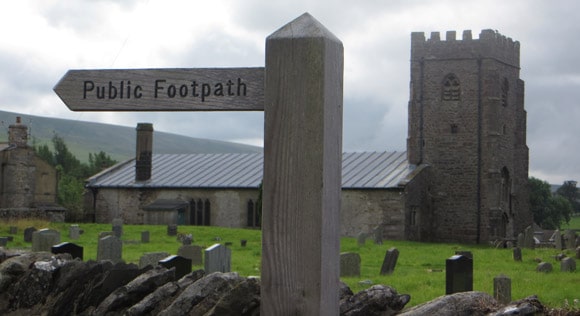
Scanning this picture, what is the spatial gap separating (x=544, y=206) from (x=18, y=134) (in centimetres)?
4459

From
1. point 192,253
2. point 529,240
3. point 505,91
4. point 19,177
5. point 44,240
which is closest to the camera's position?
point 192,253

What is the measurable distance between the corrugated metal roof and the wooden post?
3625 cm

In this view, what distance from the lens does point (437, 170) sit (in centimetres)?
4434

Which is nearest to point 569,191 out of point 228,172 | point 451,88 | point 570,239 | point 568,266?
point 451,88

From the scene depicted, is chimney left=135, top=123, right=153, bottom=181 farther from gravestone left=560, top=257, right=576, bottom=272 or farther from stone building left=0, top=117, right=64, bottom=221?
gravestone left=560, top=257, right=576, bottom=272

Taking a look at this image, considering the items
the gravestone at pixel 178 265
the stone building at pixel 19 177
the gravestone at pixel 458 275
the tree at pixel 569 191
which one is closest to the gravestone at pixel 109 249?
the gravestone at pixel 458 275

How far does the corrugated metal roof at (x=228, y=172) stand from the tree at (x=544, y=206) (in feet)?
95.3

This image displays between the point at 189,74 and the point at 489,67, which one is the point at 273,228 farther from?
the point at 489,67

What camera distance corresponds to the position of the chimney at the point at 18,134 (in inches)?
1670

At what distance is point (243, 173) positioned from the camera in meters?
45.3

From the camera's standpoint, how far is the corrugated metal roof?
41906 millimetres

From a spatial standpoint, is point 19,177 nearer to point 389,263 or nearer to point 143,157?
point 143,157

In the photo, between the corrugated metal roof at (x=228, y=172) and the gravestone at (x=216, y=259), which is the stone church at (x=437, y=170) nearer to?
the corrugated metal roof at (x=228, y=172)

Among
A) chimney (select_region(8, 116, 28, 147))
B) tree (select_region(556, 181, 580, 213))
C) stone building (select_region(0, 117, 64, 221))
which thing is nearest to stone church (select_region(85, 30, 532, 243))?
stone building (select_region(0, 117, 64, 221))
